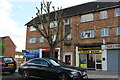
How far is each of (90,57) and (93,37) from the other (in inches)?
109

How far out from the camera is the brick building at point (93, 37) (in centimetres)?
2191

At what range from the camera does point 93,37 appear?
23.8 metres

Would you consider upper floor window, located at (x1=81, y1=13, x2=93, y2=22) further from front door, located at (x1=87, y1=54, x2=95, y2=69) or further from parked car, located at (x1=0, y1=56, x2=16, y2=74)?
parked car, located at (x1=0, y1=56, x2=16, y2=74)

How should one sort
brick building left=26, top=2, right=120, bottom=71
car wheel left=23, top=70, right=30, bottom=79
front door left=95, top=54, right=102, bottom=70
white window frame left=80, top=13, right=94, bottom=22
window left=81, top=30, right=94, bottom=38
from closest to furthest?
car wheel left=23, top=70, right=30, bottom=79, brick building left=26, top=2, right=120, bottom=71, front door left=95, top=54, right=102, bottom=70, window left=81, top=30, right=94, bottom=38, white window frame left=80, top=13, right=94, bottom=22

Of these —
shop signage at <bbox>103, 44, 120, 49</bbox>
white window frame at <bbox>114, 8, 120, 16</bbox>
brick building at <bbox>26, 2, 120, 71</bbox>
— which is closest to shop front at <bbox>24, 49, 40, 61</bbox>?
brick building at <bbox>26, 2, 120, 71</bbox>

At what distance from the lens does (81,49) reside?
2473cm

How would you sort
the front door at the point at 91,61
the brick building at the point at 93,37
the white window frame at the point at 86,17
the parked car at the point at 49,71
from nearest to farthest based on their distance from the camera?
the parked car at the point at 49,71 < the brick building at the point at 93,37 < the front door at the point at 91,61 < the white window frame at the point at 86,17

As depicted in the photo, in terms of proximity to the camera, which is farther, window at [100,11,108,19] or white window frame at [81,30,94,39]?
white window frame at [81,30,94,39]

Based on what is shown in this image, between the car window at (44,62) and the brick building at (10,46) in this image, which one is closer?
the car window at (44,62)

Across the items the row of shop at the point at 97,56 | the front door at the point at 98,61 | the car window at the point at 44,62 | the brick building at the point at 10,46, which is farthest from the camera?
the brick building at the point at 10,46

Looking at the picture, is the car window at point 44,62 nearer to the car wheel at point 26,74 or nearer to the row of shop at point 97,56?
the car wheel at point 26,74

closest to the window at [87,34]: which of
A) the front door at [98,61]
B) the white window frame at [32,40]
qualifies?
the front door at [98,61]

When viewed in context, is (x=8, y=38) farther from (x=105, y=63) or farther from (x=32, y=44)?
(x=105, y=63)

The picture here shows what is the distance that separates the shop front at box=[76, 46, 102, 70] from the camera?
2284cm
